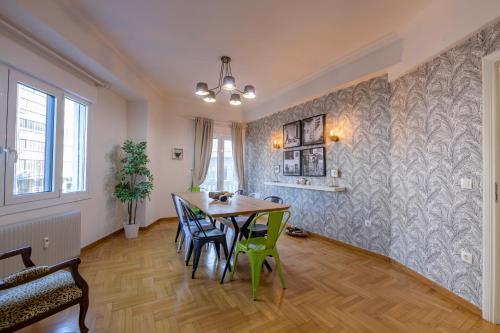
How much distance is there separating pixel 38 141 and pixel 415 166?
4372 millimetres

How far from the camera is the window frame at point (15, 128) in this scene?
2.16 m

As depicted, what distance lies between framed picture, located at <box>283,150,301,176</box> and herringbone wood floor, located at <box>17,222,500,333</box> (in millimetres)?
1947

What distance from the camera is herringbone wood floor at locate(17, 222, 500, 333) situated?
1758 millimetres

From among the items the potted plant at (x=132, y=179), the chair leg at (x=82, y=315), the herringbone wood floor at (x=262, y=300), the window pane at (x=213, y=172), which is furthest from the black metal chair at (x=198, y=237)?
the window pane at (x=213, y=172)

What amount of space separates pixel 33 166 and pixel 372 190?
4.29m

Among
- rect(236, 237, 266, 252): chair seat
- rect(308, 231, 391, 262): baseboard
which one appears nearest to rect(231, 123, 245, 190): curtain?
rect(308, 231, 391, 262): baseboard

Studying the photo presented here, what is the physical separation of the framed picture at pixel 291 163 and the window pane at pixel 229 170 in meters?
1.72

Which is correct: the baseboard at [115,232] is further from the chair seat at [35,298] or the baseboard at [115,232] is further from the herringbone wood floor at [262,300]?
the chair seat at [35,298]

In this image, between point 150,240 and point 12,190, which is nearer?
point 12,190

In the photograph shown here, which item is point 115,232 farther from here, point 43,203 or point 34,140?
point 34,140

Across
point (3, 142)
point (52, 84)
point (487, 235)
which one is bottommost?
point (487, 235)

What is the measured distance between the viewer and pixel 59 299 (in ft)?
4.94

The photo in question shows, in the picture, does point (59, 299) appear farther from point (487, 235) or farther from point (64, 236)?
point (487, 235)

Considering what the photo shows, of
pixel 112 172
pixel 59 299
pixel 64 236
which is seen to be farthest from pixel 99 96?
pixel 59 299
